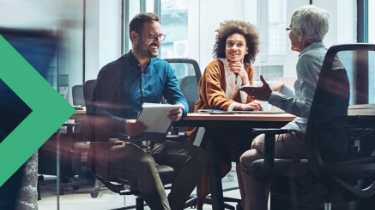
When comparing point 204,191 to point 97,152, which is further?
point 204,191

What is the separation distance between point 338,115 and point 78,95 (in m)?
0.94

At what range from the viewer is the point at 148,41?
2.27 m

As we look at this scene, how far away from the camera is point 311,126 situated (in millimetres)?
1820

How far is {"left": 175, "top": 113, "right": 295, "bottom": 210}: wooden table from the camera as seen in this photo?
6.45 feet

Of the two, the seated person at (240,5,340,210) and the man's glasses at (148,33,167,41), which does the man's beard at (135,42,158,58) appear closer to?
the man's glasses at (148,33,167,41)

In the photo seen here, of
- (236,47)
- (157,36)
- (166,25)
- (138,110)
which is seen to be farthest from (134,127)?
(236,47)

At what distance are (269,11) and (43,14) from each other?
2.04 m

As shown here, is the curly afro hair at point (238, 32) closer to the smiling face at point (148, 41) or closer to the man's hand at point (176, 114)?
the smiling face at point (148, 41)

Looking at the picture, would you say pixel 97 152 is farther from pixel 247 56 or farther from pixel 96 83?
pixel 247 56

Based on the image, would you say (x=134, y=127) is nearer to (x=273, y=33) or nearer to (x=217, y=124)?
(x=217, y=124)

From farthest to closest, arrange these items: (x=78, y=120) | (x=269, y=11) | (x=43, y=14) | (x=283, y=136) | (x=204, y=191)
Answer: (x=269, y=11) < (x=204, y=191) < (x=78, y=120) < (x=283, y=136) < (x=43, y=14)

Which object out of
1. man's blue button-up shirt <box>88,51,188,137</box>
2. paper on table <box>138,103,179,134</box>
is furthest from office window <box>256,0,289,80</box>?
paper on table <box>138,103,179,134</box>

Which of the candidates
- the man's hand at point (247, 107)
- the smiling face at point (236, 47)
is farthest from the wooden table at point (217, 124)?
the smiling face at point (236, 47)

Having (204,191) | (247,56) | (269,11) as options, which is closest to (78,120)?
(204,191)
